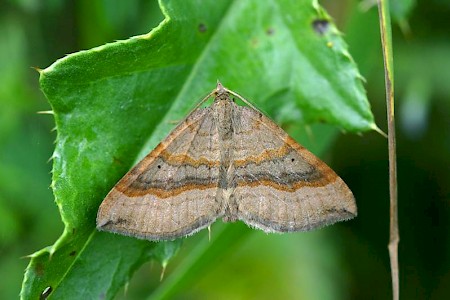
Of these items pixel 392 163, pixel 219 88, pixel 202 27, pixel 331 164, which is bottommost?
pixel 331 164

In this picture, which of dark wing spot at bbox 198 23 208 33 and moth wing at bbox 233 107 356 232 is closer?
moth wing at bbox 233 107 356 232

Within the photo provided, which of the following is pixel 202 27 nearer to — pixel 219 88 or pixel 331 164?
pixel 219 88

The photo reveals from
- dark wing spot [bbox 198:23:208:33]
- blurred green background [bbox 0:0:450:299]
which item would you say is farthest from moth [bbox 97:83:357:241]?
blurred green background [bbox 0:0:450:299]

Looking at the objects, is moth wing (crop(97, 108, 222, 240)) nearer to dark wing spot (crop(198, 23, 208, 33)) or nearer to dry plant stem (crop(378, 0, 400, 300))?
dark wing spot (crop(198, 23, 208, 33))

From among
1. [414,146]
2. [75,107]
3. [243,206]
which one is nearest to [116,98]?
[75,107]

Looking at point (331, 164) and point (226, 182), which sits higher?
point (226, 182)

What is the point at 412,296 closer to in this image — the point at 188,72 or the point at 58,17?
the point at 188,72

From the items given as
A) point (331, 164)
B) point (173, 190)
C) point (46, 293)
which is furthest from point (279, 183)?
point (331, 164)
